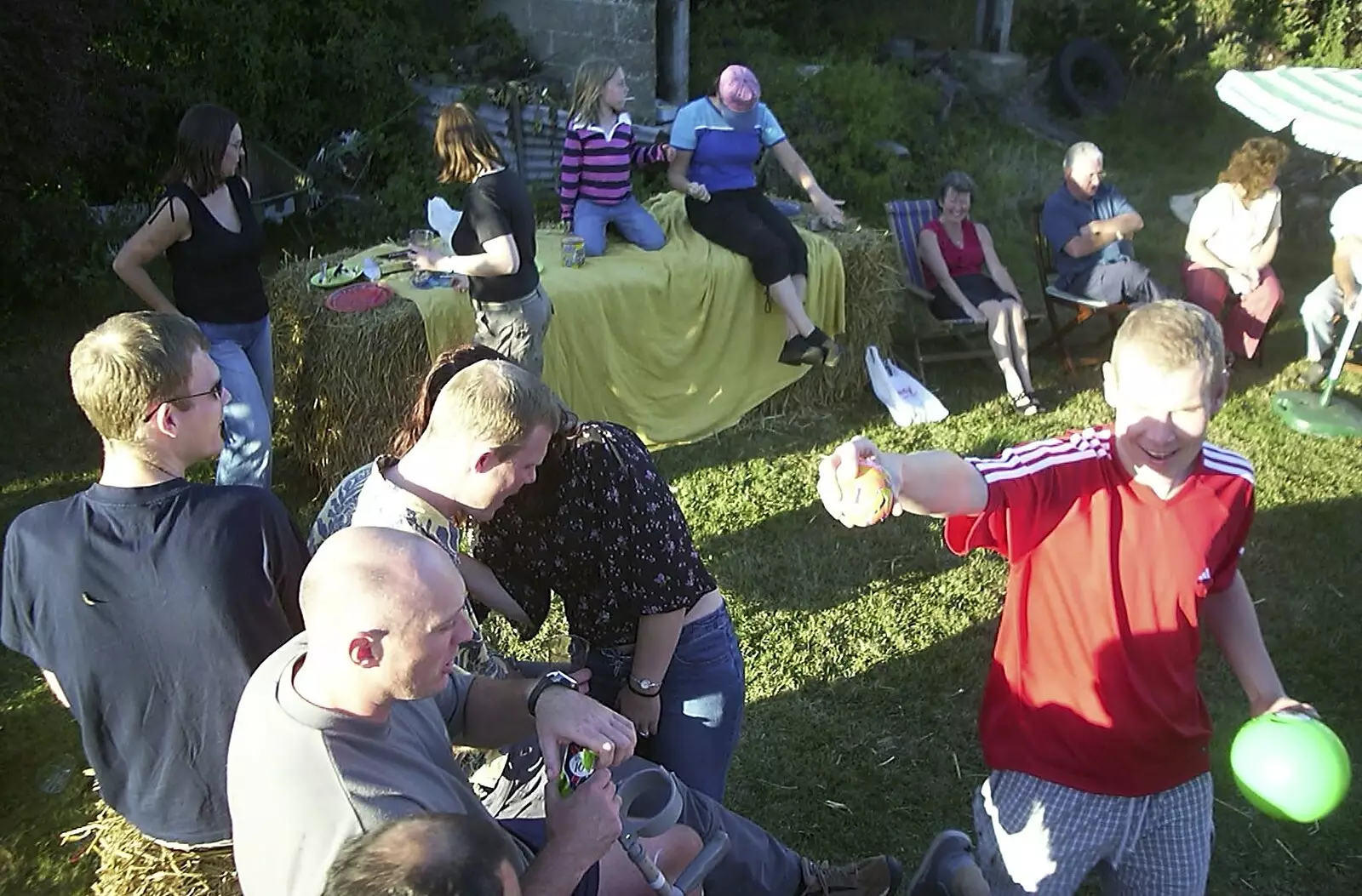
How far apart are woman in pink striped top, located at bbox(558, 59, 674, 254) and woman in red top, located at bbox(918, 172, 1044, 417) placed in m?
1.81

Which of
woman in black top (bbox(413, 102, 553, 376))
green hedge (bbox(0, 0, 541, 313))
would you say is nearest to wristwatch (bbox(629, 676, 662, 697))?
woman in black top (bbox(413, 102, 553, 376))

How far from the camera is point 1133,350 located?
1.98m

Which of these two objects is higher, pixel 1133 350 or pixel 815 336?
pixel 1133 350

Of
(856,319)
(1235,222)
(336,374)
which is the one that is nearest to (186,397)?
(336,374)

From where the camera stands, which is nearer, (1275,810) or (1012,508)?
(1012,508)

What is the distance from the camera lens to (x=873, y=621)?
4.34 m

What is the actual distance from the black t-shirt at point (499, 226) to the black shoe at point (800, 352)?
6.01ft

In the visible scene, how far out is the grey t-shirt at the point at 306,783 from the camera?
5.22ft

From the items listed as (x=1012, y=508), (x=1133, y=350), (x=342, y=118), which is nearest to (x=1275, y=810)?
(x=1012, y=508)

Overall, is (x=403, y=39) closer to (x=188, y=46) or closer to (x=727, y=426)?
(x=188, y=46)

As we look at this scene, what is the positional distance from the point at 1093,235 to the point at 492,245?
405 cm

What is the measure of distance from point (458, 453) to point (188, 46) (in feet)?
28.3

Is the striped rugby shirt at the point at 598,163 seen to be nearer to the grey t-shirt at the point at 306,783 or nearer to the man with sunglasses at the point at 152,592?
the man with sunglasses at the point at 152,592

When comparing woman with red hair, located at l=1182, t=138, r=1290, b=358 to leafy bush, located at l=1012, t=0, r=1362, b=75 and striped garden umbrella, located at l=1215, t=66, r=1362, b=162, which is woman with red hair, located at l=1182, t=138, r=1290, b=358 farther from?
leafy bush, located at l=1012, t=0, r=1362, b=75
